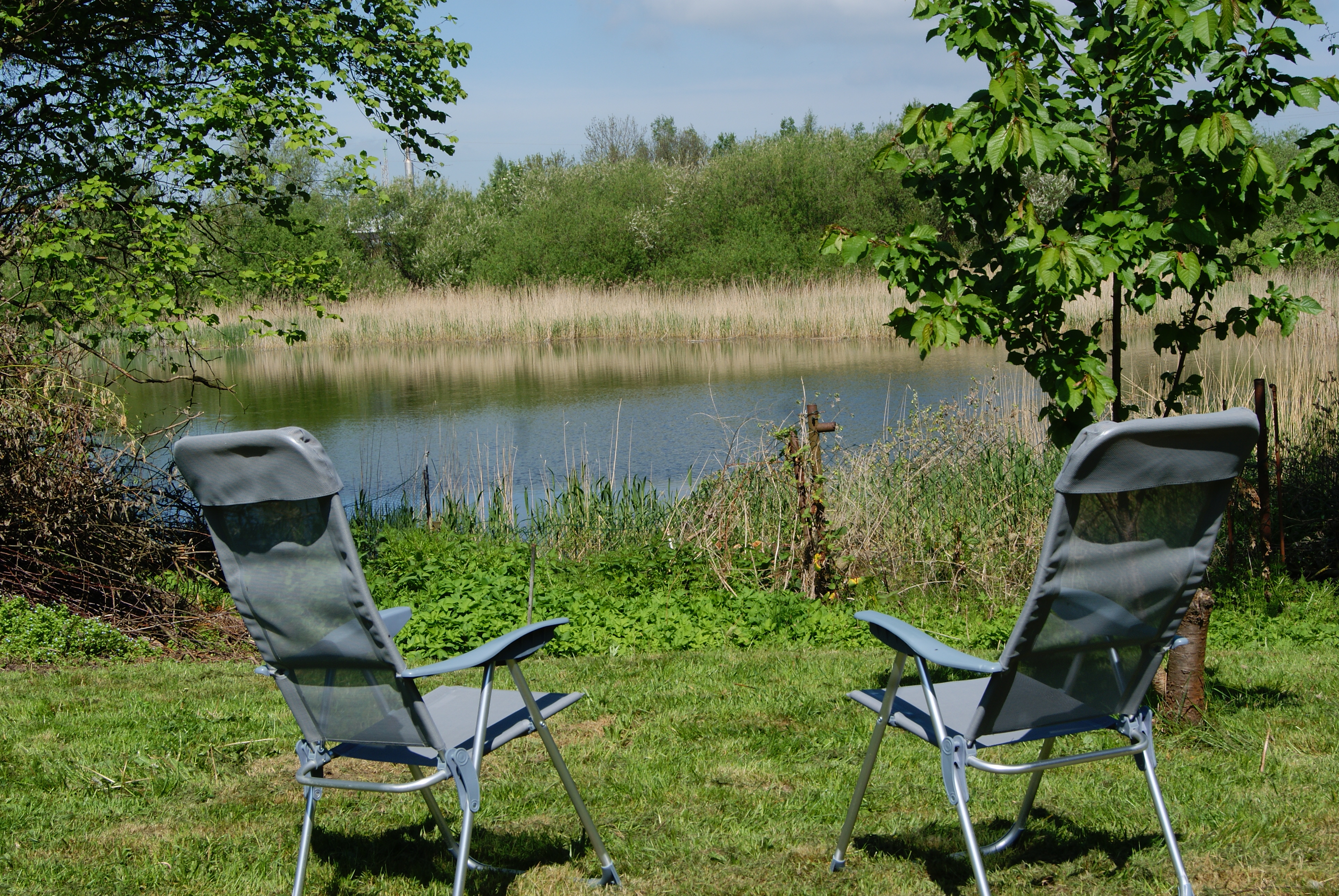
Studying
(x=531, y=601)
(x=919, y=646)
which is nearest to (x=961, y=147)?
(x=919, y=646)

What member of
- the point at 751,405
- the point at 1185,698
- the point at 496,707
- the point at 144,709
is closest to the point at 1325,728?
the point at 1185,698

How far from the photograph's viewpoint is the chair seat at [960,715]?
277cm

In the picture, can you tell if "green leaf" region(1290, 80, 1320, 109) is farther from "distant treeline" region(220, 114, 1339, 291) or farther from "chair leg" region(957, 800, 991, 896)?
"distant treeline" region(220, 114, 1339, 291)

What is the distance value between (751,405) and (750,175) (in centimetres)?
2761

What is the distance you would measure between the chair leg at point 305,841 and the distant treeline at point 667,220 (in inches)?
1361

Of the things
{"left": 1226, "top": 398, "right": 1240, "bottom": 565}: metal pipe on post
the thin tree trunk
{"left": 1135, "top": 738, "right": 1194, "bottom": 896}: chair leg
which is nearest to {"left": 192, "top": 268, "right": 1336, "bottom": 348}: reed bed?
{"left": 1226, "top": 398, "right": 1240, "bottom": 565}: metal pipe on post

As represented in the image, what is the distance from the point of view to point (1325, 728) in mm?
4133

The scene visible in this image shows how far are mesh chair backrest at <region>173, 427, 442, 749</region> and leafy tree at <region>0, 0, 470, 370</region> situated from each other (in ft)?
17.2

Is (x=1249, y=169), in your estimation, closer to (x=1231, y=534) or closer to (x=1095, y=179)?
(x=1095, y=179)

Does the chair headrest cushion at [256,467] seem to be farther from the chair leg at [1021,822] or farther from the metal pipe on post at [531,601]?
the metal pipe on post at [531,601]

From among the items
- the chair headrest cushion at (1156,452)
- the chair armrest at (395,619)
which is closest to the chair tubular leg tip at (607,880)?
the chair armrest at (395,619)

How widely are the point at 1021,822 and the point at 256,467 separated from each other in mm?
2334

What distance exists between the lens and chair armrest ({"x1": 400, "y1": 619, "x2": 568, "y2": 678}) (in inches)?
105

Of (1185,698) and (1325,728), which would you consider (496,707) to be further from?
(1325,728)
